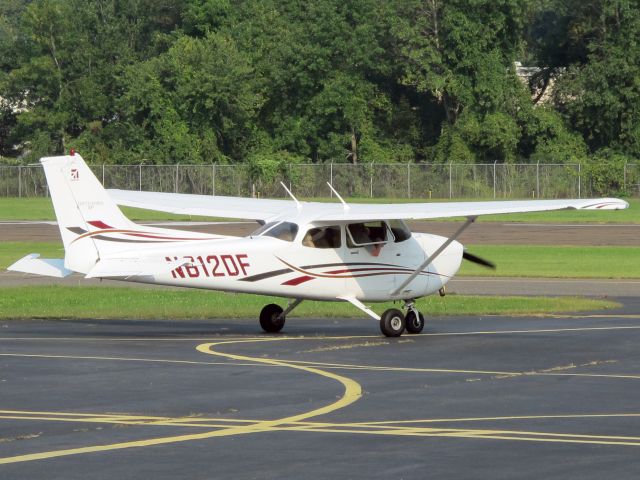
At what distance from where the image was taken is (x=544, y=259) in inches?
1607

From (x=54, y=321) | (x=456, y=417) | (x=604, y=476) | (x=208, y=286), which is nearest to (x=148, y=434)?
(x=456, y=417)

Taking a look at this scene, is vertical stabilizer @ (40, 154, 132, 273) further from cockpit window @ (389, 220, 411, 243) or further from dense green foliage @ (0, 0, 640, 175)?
dense green foliage @ (0, 0, 640, 175)

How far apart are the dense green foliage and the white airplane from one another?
5640 centimetres

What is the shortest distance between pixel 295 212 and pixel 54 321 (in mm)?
4928

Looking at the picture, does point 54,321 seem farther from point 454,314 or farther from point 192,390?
point 192,390

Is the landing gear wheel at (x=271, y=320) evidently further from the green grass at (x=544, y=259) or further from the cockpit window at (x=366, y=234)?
the green grass at (x=544, y=259)

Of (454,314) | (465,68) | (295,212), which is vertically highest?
(465,68)

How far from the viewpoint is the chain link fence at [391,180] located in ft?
252

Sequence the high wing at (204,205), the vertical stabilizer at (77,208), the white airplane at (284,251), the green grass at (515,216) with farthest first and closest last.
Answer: the green grass at (515,216), the high wing at (204,205), the vertical stabilizer at (77,208), the white airplane at (284,251)

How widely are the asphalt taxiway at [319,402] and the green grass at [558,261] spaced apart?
12557 mm

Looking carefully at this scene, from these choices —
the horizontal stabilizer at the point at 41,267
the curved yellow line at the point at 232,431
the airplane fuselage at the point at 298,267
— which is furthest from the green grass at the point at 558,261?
the curved yellow line at the point at 232,431

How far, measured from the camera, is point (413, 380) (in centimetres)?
1688

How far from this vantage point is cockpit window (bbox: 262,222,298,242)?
21.8m

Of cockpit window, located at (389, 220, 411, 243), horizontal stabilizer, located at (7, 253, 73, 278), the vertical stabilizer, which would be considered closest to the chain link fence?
cockpit window, located at (389, 220, 411, 243)
